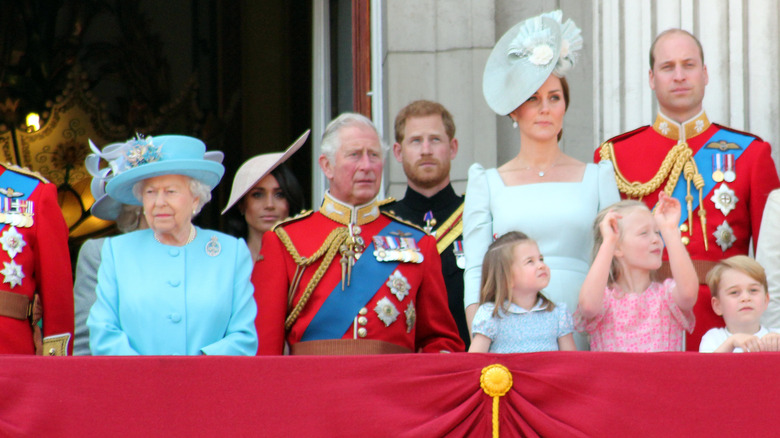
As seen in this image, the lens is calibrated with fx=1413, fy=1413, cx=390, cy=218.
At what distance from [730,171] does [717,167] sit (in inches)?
1.8

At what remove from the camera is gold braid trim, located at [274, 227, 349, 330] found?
178 inches

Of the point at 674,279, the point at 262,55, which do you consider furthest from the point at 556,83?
the point at 262,55

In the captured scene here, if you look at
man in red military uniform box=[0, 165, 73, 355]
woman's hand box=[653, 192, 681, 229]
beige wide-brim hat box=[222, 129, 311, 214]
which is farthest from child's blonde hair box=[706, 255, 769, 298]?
man in red military uniform box=[0, 165, 73, 355]

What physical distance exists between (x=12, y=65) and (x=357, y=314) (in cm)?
450

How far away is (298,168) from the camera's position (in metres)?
7.67

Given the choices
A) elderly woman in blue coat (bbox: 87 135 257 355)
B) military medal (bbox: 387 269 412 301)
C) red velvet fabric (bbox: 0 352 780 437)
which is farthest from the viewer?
military medal (bbox: 387 269 412 301)

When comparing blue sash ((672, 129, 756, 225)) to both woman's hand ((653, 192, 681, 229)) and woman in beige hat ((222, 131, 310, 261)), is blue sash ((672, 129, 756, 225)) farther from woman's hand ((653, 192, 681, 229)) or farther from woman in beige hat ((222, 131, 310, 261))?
woman in beige hat ((222, 131, 310, 261))

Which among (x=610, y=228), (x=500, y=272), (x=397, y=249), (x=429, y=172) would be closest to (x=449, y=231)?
(x=429, y=172)

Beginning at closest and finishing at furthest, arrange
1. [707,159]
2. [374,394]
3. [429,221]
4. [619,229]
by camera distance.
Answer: [374,394], [619,229], [707,159], [429,221]

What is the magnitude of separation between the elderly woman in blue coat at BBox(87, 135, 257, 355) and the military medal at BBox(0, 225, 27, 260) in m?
0.35

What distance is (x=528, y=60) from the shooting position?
4.53 meters

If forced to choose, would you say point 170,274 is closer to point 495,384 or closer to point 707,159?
point 495,384

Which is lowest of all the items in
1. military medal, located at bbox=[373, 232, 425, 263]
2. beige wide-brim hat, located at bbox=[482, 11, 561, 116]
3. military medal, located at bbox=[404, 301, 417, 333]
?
military medal, located at bbox=[404, 301, 417, 333]

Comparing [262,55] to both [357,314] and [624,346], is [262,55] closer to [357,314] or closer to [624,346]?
[357,314]
